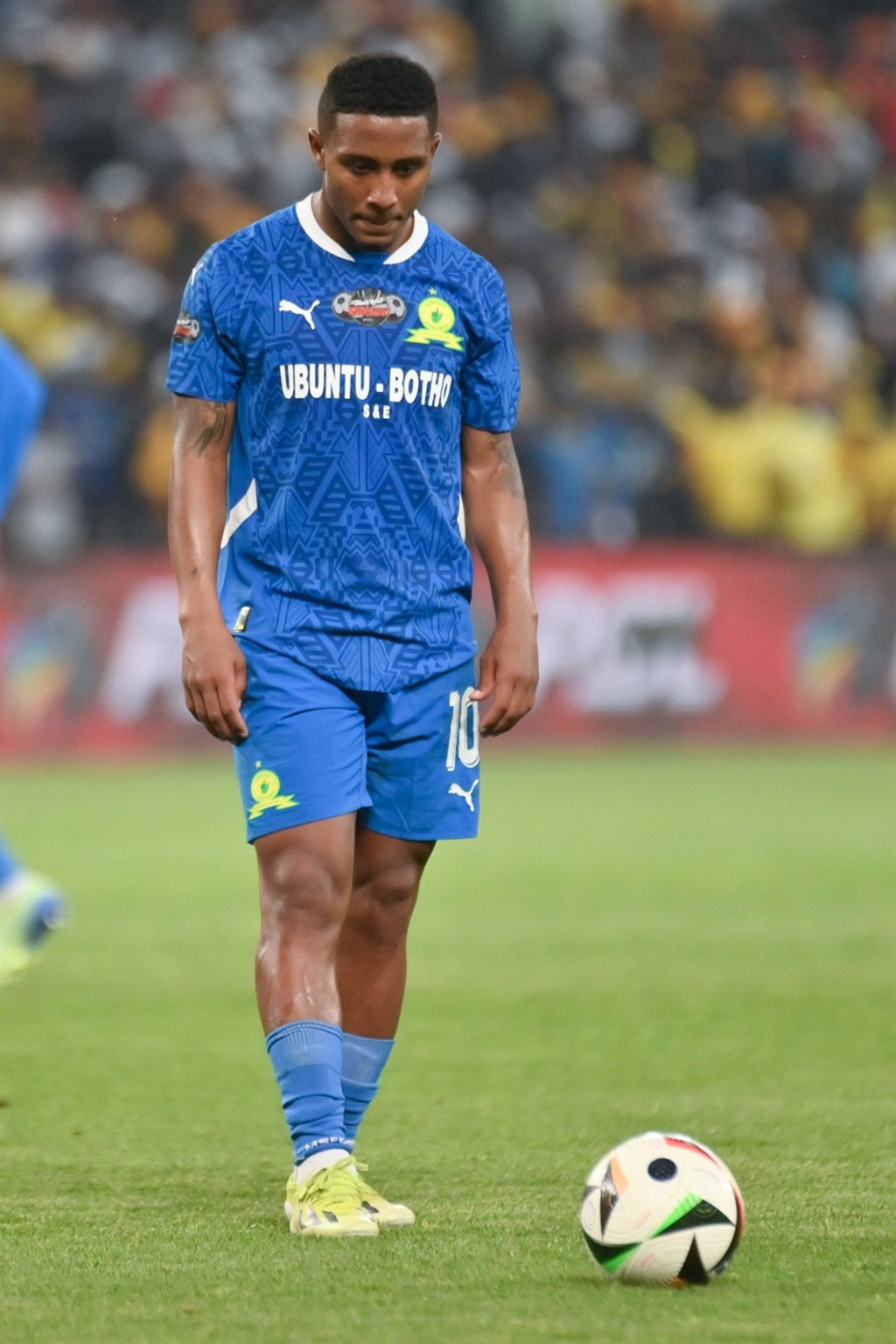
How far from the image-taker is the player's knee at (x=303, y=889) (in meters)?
4.39

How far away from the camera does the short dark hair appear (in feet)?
14.4

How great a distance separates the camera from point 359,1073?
475cm

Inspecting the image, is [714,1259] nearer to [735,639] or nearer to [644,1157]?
[644,1157]

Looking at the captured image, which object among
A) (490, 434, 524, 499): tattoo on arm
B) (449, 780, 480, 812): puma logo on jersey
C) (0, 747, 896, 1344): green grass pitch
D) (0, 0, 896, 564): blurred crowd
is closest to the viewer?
(0, 747, 896, 1344): green grass pitch

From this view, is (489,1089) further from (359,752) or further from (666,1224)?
(666,1224)

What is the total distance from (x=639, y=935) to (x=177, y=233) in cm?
1111

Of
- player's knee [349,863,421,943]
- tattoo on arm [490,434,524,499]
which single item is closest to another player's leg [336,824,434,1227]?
player's knee [349,863,421,943]

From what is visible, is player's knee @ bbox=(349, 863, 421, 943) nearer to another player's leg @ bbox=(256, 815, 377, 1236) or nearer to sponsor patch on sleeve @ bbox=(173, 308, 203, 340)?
another player's leg @ bbox=(256, 815, 377, 1236)

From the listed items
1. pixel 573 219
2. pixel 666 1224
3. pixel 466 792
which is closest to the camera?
pixel 666 1224

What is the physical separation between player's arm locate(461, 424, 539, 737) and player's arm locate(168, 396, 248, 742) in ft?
1.70

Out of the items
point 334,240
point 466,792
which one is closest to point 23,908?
point 466,792

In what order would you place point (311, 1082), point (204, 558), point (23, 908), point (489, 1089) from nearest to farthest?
point (311, 1082), point (204, 558), point (489, 1089), point (23, 908)

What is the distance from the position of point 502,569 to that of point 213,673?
68cm

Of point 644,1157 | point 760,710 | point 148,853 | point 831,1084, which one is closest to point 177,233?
point 760,710
